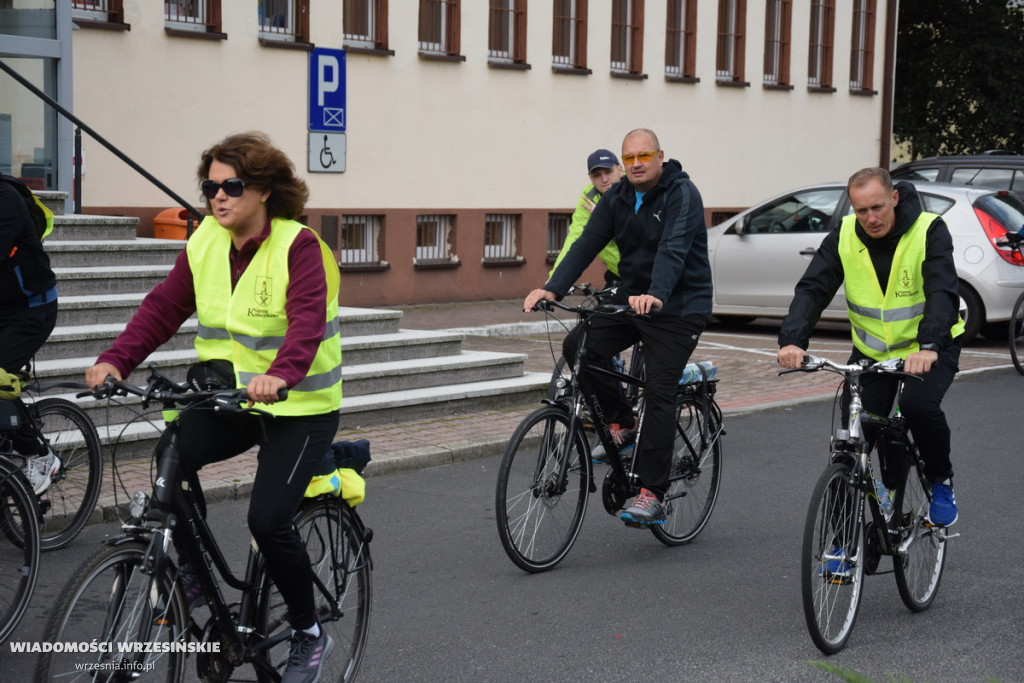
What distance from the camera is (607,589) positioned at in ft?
20.6

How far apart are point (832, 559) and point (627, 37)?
17157 millimetres

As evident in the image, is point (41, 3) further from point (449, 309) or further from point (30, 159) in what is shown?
point (449, 309)

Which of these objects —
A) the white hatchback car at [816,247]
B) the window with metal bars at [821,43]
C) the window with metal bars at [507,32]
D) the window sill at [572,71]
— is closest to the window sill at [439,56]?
the window with metal bars at [507,32]

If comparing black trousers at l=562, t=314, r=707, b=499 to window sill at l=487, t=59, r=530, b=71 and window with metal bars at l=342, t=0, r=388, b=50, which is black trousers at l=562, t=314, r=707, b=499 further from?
window sill at l=487, t=59, r=530, b=71

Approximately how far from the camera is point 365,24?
696 inches

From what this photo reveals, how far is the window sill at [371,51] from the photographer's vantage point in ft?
56.8

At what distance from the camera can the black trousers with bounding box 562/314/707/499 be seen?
6.73 meters

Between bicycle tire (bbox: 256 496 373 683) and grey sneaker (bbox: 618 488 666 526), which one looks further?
grey sneaker (bbox: 618 488 666 526)

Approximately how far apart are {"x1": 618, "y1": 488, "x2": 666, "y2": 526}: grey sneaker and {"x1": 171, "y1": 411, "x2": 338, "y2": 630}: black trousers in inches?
100

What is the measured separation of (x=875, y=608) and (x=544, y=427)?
1583 mm

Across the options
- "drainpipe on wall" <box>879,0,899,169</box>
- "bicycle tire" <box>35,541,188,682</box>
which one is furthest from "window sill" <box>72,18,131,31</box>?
"drainpipe on wall" <box>879,0,899,169</box>

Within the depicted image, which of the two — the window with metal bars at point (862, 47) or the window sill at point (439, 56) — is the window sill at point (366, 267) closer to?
the window sill at point (439, 56)

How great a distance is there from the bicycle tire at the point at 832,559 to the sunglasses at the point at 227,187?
225 cm

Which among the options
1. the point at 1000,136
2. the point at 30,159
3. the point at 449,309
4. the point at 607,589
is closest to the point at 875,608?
the point at 607,589
